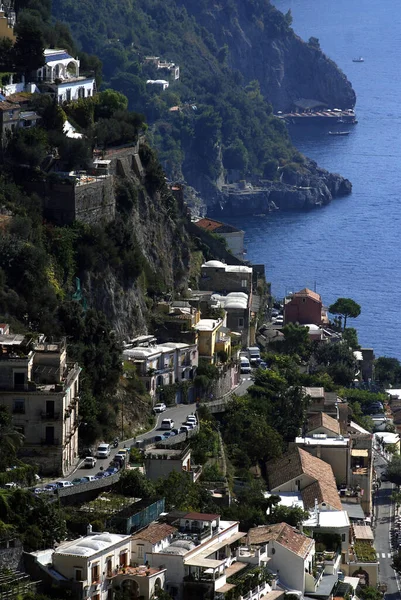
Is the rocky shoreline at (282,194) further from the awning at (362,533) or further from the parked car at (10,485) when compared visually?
the parked car at (10,485)

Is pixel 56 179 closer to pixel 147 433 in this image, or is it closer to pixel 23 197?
pixel 23 197

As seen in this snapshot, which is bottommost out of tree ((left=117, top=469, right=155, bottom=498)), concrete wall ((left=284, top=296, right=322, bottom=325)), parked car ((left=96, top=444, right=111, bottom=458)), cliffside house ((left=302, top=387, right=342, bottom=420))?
concrete wall ((left=284, top=296, right=322, bottom=325))

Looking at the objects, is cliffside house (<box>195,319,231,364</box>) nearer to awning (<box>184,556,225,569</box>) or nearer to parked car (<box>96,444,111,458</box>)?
parked car (<box>96,444,111,458</box>)

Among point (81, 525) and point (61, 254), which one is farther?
point (61, 254)

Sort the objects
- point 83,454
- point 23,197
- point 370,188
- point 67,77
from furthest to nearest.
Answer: point 370,188, point 67,77, point 23,197, point 83,454

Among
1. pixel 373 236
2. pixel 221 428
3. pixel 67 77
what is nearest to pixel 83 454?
pixel 221 428

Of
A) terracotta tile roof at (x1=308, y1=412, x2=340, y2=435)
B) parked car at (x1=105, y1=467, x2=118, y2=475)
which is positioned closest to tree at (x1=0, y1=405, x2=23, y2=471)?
parked car at (x1=105, y1=467, x2=118, y2=475)

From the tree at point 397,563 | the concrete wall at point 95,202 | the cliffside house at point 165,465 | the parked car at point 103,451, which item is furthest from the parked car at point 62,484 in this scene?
the concrete wall at point 95,202
